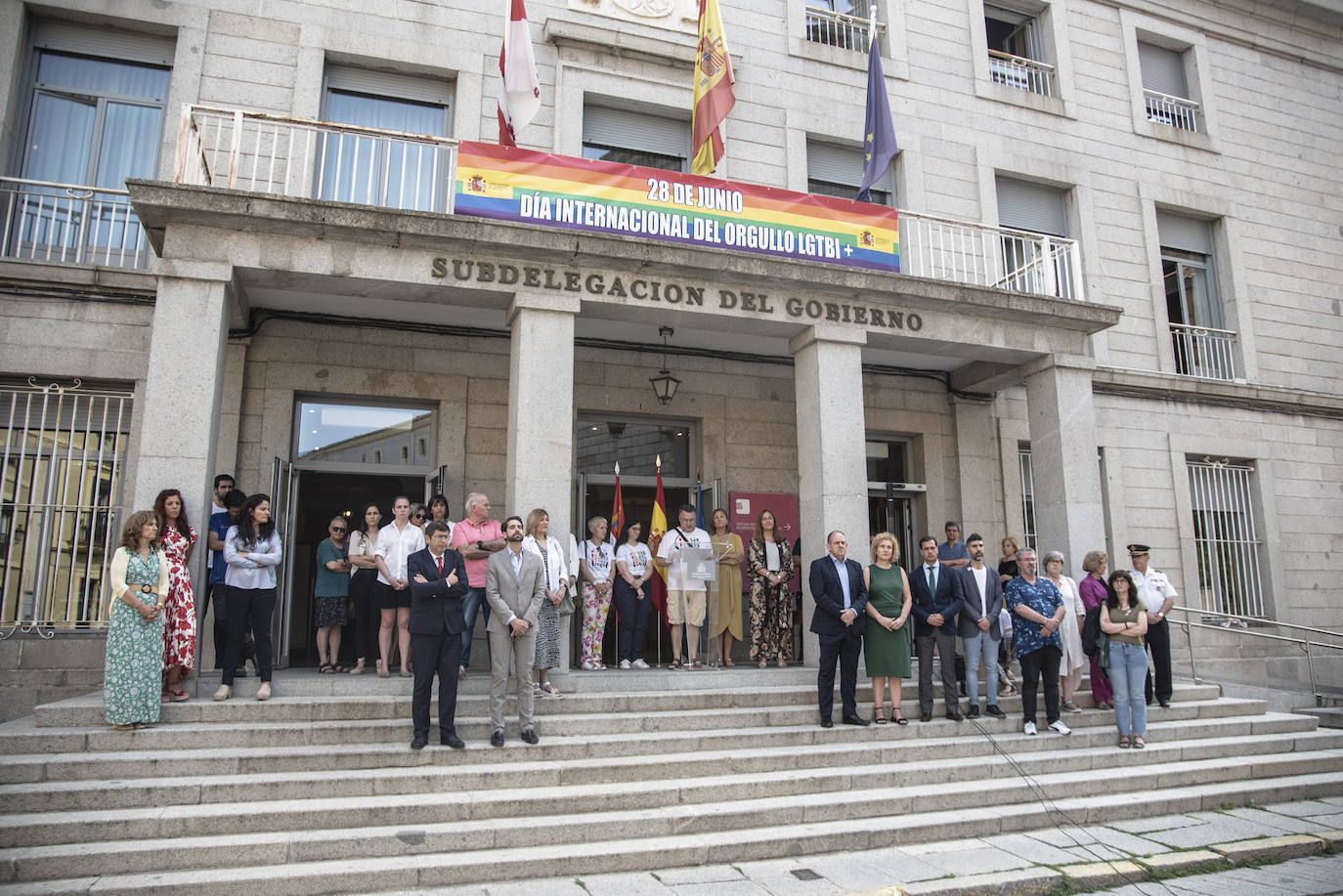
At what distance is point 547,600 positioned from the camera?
24.7 feet

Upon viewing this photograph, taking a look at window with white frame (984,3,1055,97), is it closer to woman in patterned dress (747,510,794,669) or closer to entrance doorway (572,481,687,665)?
entrance doorway (572,481,687,665)

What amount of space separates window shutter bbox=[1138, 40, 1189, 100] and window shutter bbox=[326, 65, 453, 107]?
1183 centimetres

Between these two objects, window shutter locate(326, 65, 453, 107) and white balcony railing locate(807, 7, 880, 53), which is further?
white balcony railing locate(807, 7, 880, 53)

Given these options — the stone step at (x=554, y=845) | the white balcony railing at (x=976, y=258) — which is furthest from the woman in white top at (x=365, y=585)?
the white balcony railing at (x=976, y=258)

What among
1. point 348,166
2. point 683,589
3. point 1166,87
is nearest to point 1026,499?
point 683,589

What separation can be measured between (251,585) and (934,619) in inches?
232

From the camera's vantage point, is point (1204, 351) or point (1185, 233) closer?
point (1204, 351)

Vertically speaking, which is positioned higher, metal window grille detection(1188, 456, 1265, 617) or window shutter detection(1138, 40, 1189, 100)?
window shutter detection(1138, 40, 1189, 100)

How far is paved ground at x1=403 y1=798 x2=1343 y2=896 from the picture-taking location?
16.9 feet

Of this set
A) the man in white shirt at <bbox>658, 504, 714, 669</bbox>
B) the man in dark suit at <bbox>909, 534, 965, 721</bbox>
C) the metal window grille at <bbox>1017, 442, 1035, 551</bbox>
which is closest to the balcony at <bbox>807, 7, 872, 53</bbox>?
the metal window grille at <bbox>1017, 442, 1035, 551</bbox>

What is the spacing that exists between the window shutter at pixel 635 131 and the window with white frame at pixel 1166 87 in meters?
8.56

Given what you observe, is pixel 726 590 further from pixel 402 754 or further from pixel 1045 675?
pixel 402 754

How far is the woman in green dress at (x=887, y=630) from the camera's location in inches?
304

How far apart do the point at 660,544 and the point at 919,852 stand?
4255mm
